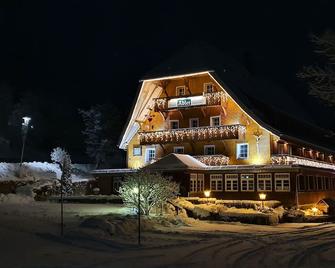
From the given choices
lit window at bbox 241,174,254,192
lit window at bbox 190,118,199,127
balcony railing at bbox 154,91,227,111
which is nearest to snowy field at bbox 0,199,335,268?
lit window at bbox 241,174,254,192

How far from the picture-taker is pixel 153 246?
14711mm

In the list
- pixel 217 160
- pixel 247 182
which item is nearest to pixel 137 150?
pixel 217 160

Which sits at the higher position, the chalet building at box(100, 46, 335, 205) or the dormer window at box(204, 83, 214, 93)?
the dormer window at box(204, 83, 214, 93)

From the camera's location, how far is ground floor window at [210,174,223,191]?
36.8 m

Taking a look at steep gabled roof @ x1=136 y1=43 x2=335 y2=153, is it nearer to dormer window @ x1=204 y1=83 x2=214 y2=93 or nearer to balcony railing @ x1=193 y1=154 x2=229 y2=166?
dormer window @ x1=204 y1=83 x2=214 y2=93

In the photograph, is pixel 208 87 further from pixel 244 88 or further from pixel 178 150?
pixel 178 150

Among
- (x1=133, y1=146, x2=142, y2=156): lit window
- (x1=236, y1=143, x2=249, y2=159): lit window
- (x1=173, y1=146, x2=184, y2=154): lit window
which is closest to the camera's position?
(x1=236, y1=143, x2=249, y2=159): lit window

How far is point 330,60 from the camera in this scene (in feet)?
41.3

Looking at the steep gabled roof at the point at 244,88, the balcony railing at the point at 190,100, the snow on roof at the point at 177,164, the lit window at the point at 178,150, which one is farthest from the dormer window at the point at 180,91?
the snow on roof at the point at 177,164

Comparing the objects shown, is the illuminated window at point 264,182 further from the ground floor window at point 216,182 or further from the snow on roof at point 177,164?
the snow on roof at point 177,164

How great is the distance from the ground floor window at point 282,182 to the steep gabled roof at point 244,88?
2923mm

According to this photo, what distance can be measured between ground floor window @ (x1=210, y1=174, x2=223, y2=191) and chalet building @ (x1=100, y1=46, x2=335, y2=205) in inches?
3.1

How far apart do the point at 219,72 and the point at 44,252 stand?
26.2 metres

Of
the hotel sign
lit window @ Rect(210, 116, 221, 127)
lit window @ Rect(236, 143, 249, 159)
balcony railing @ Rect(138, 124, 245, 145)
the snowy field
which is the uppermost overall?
the hotel sign
